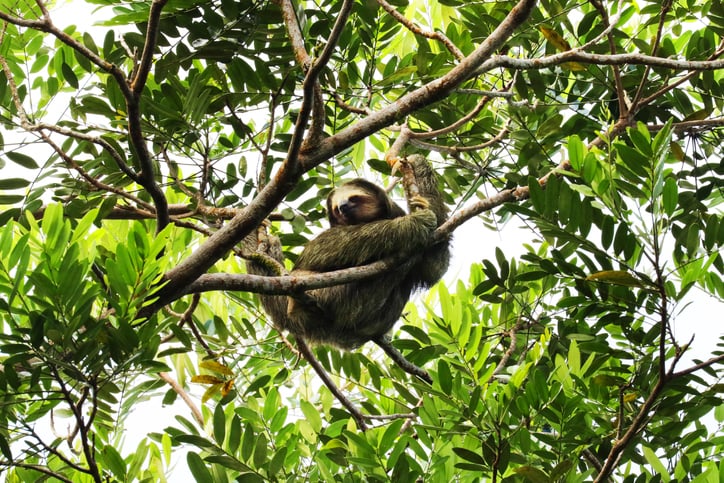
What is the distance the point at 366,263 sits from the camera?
4.88 metres

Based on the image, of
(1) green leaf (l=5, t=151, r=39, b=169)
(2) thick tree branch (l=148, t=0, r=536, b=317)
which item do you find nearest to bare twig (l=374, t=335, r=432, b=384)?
(2) thick tree branch (l=148, t=0, r=536, b=317)

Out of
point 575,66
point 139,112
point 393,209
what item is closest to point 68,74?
point 139,112

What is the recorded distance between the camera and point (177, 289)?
331 cm

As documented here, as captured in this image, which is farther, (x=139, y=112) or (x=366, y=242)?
(x=366, y=242)

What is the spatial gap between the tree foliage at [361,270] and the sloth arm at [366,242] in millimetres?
200

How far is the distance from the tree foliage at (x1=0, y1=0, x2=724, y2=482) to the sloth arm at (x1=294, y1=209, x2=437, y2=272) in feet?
0.66

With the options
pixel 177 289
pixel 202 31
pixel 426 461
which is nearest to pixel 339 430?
pixel 426 461

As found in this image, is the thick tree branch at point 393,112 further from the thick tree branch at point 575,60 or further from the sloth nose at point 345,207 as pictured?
the sloth nose at point 345,207

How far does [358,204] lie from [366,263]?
2.58ft

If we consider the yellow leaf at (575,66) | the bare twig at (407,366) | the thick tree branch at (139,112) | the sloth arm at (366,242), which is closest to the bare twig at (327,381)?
the bare twig at (407,366)

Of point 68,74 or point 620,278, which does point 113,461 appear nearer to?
point 68,74

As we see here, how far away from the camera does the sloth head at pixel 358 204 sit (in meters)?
5.51

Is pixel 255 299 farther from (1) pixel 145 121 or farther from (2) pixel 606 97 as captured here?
(2) pixel 606 97

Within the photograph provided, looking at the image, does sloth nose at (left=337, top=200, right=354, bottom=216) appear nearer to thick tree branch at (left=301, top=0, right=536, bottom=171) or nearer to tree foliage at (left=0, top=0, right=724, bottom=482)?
tree foliage at (left=0, top=0, right=724, bottom=482)
